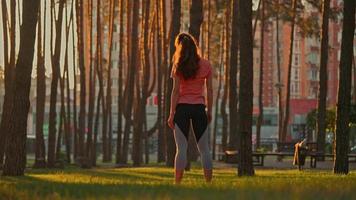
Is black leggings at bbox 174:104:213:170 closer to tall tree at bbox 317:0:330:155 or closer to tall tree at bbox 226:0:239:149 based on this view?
tall tree at bbox 317:0:330:155

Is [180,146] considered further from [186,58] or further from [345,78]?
[345,78]

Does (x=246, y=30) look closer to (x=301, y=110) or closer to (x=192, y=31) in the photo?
(x=192, y=31)

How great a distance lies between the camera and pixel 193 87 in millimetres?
12219

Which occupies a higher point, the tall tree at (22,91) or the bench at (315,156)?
the tall tree at (22,91)

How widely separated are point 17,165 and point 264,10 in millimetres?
39108

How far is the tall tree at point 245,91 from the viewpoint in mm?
18234

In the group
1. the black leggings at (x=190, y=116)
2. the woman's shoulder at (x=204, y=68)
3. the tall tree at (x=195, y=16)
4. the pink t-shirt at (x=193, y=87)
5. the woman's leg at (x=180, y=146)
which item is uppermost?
the tall tree at (x=195, y=16)

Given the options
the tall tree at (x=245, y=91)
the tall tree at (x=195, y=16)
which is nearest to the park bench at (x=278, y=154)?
the tall tree at (x=195, y=16)

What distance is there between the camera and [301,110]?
408 feet

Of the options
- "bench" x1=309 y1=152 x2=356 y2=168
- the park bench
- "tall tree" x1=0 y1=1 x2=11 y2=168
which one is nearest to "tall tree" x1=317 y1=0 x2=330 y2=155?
the park bench

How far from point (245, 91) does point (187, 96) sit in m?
6.54

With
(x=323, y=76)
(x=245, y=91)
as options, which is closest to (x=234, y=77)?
(x=323, y=76)

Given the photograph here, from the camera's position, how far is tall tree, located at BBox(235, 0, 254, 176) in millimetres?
18234

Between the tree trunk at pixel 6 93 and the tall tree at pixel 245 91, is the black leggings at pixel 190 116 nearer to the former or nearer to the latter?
the tall tree at pixel 245 91
